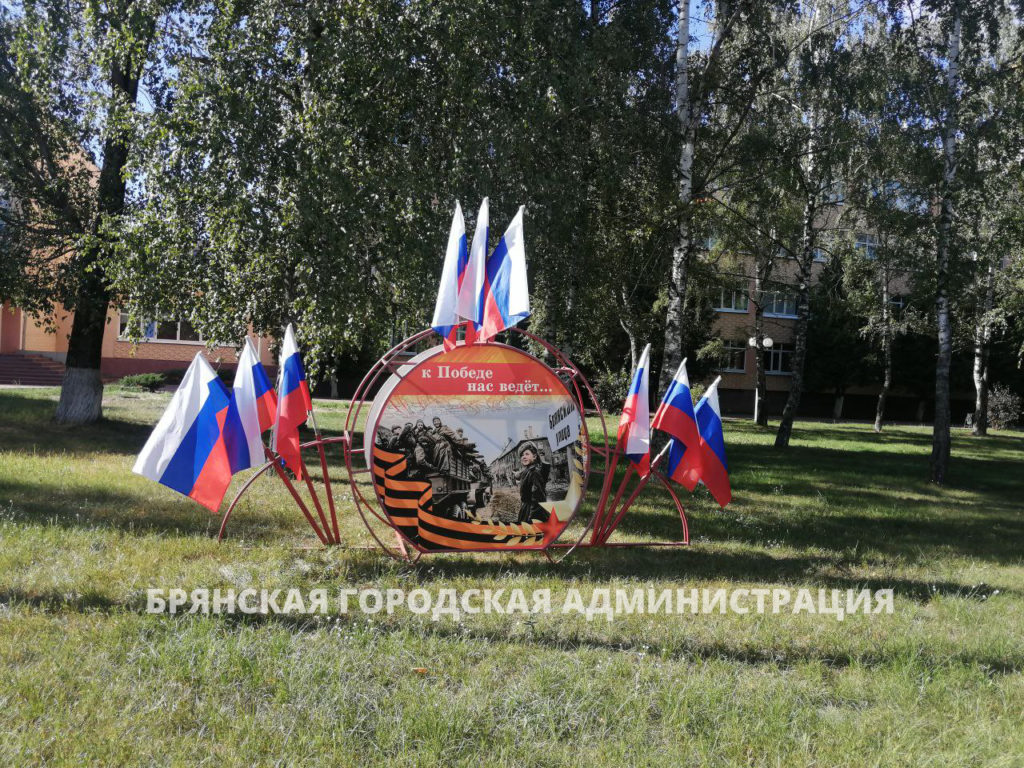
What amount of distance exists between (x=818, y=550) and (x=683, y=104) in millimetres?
7835

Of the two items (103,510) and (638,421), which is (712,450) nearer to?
(638,421)

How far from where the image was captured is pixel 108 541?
21.4 ft

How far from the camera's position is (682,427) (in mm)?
7043

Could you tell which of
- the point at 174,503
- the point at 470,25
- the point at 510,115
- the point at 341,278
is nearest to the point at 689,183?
the point at 510,115

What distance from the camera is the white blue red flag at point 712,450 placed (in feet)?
23.1

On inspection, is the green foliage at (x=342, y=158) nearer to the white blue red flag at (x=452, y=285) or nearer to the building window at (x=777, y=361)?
the white blue red flag at (x=452, y=285)

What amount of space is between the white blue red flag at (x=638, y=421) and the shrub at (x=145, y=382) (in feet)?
82.7

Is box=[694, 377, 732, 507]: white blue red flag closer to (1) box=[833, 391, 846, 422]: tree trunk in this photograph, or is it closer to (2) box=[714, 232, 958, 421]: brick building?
(2) box=[714, 232, 958, 421]: brick building

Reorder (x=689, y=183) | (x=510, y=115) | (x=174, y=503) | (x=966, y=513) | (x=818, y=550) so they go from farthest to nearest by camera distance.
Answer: (x=689, y=183) → (x=966, y=513) → (x=510, y=115) → (x=174, y=503) → (x=818, y=550)

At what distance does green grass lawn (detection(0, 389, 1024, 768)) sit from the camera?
3480mm

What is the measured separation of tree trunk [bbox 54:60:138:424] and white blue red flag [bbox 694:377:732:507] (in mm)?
10685

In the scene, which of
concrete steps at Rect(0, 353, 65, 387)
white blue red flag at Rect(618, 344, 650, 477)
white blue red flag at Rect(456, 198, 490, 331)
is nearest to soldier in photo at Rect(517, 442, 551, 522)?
white blue red flag at Rect(618, 344, 650, 477)

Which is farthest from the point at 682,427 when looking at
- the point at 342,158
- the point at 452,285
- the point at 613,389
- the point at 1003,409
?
the point at 1003,409

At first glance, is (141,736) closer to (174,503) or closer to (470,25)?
(174,503)
